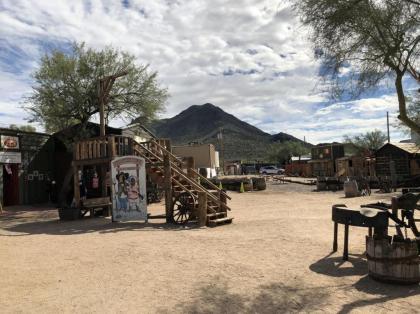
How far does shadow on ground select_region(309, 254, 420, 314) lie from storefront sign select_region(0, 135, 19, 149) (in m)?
18.6

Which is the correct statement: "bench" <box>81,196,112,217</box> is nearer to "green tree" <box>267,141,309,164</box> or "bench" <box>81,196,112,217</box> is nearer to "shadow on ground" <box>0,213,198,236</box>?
"shadow on ground" <box>0,213,198,236</box>

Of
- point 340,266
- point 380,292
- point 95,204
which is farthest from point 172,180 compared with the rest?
point 380,292

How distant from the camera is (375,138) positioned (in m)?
73.7

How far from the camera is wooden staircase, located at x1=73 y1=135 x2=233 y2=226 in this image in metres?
13.7

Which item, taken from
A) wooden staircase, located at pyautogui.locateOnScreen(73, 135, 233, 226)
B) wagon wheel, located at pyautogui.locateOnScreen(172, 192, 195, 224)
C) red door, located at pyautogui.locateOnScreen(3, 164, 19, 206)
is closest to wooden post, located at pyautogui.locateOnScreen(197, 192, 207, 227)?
wooden staircase, located at pyautogui.locateOnScreen(73, 135, 233, 226)

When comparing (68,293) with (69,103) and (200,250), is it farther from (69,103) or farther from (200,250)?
(69,103)

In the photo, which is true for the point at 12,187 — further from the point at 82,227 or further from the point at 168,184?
the point at 168,184

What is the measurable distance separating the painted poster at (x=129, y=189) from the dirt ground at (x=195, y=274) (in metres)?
2.25

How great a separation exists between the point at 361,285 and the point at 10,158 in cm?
2011

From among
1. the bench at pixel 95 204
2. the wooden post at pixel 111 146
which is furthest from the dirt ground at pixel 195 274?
the bench at pixel 95 204

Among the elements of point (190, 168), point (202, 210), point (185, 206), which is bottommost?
point (202, 210)

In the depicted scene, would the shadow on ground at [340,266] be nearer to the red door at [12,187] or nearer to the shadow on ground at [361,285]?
the shadow on ground at [361,285]

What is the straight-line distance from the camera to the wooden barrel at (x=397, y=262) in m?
6.15

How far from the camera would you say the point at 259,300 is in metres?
5.69
